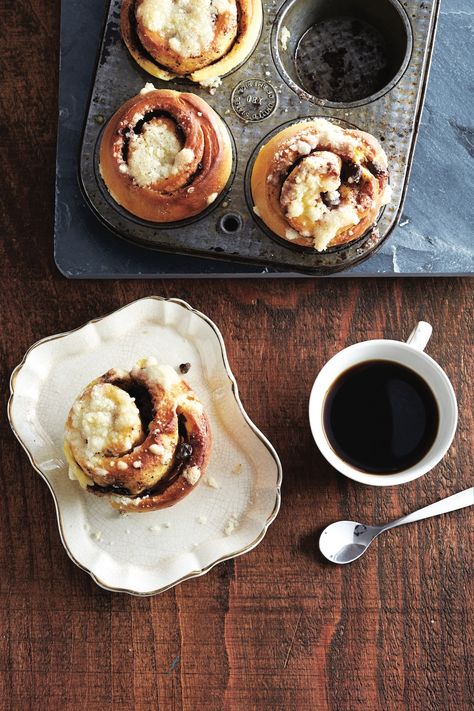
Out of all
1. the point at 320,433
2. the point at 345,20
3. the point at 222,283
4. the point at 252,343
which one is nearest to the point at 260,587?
the point at 320,433

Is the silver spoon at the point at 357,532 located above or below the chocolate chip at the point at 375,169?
below

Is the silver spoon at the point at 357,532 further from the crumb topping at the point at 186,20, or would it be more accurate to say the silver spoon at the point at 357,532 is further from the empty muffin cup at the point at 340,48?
the crumb topping at the point at 186,20

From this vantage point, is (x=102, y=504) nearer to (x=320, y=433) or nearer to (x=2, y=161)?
(x=320, y=433)

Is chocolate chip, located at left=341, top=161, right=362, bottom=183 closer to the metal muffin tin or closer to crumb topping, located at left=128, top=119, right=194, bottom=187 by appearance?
the metal muffin tin

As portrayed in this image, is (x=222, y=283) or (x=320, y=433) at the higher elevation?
(x=222, y=283)

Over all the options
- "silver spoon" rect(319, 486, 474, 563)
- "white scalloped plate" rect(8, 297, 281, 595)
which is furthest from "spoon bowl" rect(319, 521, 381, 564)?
"white scalloped plate" rect(8, 297, 281, 595)

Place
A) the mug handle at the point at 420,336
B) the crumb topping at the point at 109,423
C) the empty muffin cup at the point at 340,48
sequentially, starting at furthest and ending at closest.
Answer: the empty muffin cup at the point at 340,48, the mug handle at the point at 420,336, the crumb topping at the point at 109,423

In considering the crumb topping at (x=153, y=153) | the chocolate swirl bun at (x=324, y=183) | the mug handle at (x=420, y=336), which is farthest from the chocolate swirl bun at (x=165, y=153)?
the mug handle at (x=420, y=336)
